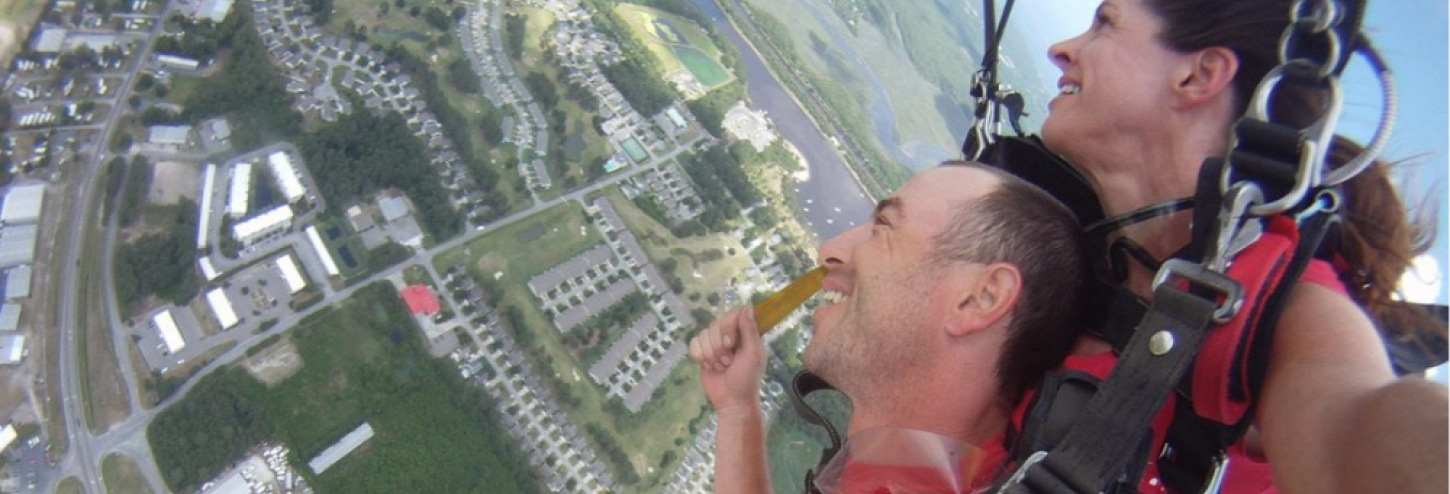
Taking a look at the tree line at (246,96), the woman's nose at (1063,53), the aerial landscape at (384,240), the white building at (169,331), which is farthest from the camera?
the tree line at (246,96)

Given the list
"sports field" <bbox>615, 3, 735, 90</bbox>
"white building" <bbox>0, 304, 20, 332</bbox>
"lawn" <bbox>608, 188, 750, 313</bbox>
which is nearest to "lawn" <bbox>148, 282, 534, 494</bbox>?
"white building" <bbox>0, 304, 20, 332</bbox>

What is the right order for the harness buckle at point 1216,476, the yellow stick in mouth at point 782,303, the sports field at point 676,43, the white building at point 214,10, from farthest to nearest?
the sports field at point 676,43 → the white building at point 214,10 → the yellow stick in mouth at point 782,303 → the harness buckle at point 1216,476

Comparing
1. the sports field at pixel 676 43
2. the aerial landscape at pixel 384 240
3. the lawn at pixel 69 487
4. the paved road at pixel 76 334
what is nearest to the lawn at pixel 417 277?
the aerial landscape at pixel 384 240

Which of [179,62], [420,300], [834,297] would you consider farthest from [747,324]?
[179,62]

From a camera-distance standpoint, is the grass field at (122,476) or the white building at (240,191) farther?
the white building at (240,191)

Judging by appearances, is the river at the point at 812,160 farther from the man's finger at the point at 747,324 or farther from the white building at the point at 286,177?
the man's finger at the point at 747,324

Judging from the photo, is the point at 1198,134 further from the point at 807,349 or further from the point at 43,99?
Answer: the point at 43,99

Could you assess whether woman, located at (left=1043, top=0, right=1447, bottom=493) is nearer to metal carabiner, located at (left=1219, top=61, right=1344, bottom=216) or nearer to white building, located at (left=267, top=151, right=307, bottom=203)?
metal carabiner, located at (left=1219, top=61, right=1344, bottom=216)
